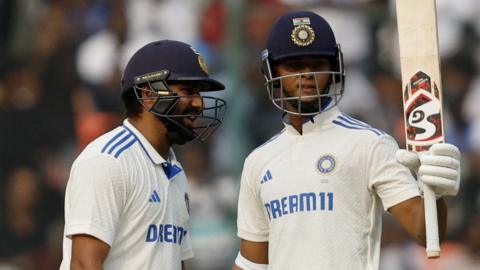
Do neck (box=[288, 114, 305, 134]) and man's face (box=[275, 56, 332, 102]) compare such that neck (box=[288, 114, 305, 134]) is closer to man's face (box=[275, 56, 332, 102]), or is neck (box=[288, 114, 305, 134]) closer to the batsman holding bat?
the batsman holding bat

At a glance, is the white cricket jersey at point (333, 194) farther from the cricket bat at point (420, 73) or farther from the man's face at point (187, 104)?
the man's face at point (187, 104)

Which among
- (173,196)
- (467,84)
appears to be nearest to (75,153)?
(467,84)

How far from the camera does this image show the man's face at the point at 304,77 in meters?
4.95

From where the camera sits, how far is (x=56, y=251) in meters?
9.49

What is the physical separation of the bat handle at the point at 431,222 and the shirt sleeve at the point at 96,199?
127 centimetres

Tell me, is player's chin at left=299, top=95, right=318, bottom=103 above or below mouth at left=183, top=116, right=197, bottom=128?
above

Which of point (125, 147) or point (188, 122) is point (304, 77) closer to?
point (188, 122)

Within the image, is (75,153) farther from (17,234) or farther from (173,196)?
(173,196)

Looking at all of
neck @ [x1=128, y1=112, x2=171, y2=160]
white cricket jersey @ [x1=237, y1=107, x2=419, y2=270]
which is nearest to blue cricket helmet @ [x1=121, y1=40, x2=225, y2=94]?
neck @ [x1=128, y1=112, x2=171, y2=160]

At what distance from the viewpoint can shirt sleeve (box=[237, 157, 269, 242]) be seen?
525 cm

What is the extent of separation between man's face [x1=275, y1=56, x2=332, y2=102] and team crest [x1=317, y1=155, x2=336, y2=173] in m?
0.26

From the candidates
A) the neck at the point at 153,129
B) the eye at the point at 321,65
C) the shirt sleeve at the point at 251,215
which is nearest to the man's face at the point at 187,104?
the neck at the point at 153,129

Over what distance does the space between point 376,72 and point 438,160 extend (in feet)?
16.1

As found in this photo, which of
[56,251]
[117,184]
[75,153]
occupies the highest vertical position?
[117,184]
